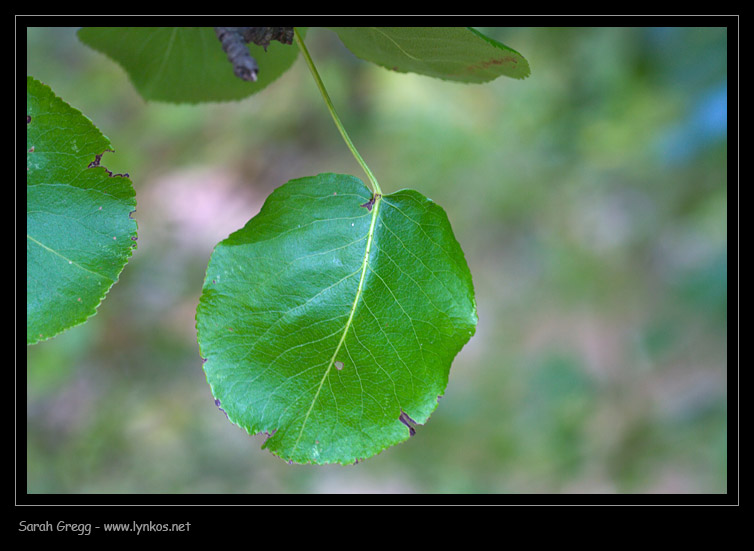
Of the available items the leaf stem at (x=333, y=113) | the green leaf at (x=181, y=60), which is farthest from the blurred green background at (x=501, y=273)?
the leaf stem at (x=333, y=113)

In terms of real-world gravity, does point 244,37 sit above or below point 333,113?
above

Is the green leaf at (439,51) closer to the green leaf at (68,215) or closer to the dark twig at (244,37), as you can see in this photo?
the dark twig at (244,37)

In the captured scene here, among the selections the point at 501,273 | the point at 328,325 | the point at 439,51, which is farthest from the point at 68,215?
the point at 501,273

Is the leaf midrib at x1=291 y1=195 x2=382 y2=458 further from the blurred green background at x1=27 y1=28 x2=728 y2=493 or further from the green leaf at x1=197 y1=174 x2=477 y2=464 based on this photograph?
the blurred green background at x1=27 y1=28 x2=728 y2=493

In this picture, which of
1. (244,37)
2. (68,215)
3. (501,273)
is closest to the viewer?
(68,215)

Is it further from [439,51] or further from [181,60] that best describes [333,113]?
[181,60]

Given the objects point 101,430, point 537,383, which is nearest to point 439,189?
point 537,383

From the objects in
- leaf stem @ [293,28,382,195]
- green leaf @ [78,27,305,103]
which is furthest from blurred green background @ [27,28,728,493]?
leaf stem @ [293,28,382,195]
